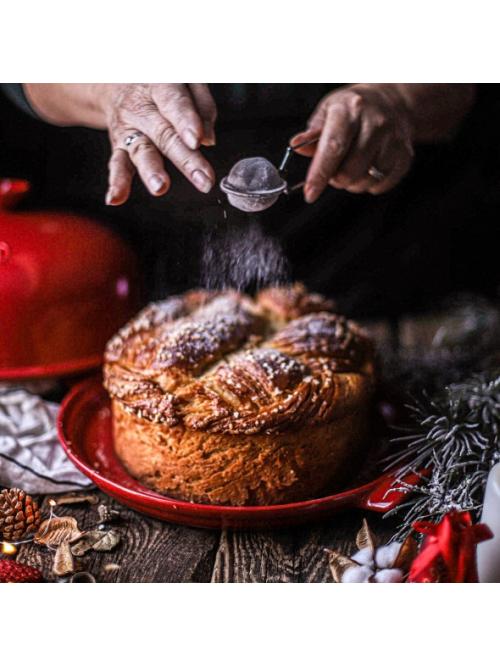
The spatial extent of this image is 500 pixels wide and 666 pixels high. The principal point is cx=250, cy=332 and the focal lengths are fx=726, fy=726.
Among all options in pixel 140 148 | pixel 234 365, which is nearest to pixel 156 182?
pixel 140 148

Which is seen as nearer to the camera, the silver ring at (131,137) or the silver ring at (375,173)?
the silver ring at (131,137)

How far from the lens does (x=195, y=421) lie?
3.34ft

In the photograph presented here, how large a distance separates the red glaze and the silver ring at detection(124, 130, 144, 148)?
0.25 meters

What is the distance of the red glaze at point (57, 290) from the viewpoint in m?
1.21

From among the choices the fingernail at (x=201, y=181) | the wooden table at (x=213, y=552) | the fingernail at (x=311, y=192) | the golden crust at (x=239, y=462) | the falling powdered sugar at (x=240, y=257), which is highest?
the fingernail at (x=201, y=181)

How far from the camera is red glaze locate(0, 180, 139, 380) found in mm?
1211

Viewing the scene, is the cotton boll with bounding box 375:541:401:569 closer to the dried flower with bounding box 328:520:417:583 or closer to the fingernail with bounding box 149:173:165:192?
the dried flower with bounding box 328:520:417:583

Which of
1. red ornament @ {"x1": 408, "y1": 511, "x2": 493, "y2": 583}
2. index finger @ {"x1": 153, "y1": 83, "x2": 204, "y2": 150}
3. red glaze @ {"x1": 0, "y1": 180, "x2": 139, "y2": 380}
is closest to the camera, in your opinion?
red ornament @ {"x1": 408, "y1": 511, "x2": 493, "y2": 583}

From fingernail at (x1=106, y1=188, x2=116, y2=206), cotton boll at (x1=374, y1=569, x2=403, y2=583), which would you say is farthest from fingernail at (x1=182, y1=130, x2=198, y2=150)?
cotton boll at (x1=374, y1=569, x2=403, y2=583)

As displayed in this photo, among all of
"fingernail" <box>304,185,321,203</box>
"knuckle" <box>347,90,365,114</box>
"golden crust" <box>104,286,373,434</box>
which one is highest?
"knuckle" <box>347,90,365,114</box>

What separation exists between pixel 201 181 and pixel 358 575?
57cm

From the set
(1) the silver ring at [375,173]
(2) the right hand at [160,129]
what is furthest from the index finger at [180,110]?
(1) the silver ring at [375,173]

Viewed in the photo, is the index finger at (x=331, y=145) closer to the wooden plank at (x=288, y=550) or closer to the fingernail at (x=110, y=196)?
the fingernail at (x=110, y=196)

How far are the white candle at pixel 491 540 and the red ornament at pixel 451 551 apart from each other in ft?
0.09
